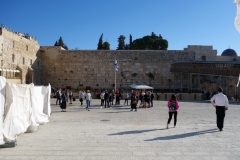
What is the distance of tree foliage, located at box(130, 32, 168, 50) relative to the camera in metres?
48.7

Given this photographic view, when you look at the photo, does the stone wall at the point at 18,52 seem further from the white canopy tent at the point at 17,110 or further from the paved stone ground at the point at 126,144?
the paved stone ground at the point at 126,144

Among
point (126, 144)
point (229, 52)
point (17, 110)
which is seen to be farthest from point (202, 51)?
point (17, 110)

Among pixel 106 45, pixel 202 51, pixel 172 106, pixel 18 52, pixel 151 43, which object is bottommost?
pixel 172 106

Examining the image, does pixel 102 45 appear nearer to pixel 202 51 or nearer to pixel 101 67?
pixel 101 67

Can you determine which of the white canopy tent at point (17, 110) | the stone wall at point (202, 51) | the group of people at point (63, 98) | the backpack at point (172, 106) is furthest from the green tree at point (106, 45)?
the backpack at point (172, 106)

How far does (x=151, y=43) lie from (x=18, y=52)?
2893cm

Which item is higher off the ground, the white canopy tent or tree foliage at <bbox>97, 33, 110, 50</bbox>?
tree foliage at <bbox>97, 33, 110, 50</bbox>

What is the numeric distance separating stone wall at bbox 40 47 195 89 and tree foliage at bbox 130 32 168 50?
61.9 ft

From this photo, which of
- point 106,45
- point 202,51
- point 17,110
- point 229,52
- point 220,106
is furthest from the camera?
point 106,45

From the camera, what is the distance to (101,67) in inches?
1186

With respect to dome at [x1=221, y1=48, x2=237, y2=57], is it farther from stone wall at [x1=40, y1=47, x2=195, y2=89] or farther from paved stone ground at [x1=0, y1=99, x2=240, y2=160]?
paved stone ground at [x1=0, y1=99, x2=240, y2=160]

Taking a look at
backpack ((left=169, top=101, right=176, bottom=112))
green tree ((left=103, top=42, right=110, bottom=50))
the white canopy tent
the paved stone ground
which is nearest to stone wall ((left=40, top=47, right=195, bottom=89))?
green tree ((left=103, top=42, right=110, bottom=50))

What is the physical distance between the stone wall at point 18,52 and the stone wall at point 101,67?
202cm

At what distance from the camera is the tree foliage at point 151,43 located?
4869 centimetres
